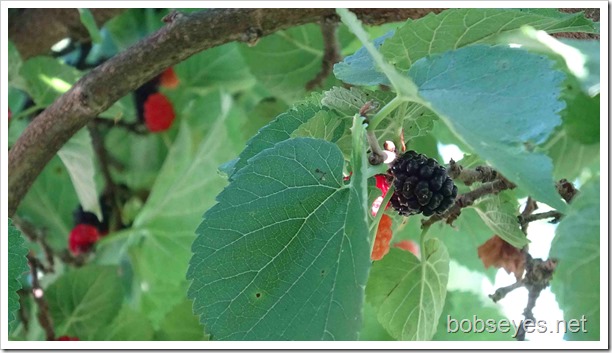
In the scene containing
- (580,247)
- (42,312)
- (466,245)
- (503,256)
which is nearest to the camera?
(580,247)

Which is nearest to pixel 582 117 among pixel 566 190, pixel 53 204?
pixel 566 190

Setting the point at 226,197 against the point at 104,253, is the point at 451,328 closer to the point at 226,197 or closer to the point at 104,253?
the point at 226,197

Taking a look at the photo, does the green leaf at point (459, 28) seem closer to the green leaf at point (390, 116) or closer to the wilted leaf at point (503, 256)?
the green leaf at point (390, 116)

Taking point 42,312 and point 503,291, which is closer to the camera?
point 503,291

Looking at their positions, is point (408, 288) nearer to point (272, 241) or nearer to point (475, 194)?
point (475, 194)

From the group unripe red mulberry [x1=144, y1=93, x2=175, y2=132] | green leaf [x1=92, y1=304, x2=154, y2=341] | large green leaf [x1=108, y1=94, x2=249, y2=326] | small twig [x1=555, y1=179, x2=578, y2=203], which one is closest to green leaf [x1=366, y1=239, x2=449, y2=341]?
small twig [x1=555, y1=179, x2=578, y2=203]
